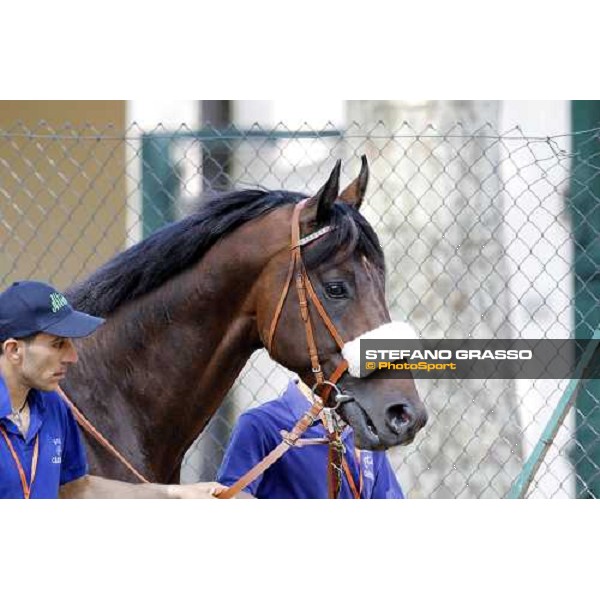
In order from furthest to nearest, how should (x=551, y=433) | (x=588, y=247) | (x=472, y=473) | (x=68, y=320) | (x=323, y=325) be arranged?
(x=472, y=473) → (x=588, y=247) → (x=551, y=433) → (x=323, y=325) → (x=68, y=320)

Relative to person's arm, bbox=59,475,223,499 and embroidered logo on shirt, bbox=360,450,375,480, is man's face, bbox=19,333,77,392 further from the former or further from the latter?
embroidered logo on shirt, bbox=360,450,375,480

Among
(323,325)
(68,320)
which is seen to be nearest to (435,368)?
(323,325)

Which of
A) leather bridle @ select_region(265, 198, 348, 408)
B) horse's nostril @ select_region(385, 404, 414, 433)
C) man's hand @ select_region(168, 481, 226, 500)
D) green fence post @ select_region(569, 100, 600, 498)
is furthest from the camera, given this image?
green fence post @ select_region(569, 100, 600, 498)

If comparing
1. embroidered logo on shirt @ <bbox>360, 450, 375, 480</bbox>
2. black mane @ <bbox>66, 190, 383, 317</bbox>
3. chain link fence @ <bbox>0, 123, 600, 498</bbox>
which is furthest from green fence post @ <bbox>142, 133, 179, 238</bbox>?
embroidered logo on shirt @ <bbox>360, 450, 375, 480</bbox>

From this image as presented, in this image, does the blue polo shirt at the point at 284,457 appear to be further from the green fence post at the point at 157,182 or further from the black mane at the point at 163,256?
the green fence post at the point at 157,182

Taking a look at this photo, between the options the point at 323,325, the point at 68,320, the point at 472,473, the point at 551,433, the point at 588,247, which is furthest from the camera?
the point at 472,473

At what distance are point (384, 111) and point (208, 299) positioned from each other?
2.06 metres

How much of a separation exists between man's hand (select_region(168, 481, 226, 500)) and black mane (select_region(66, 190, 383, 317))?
701mm

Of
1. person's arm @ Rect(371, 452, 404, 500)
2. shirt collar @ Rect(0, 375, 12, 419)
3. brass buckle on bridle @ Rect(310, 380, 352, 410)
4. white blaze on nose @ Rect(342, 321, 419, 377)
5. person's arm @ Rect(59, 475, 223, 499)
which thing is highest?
white blaze on nose @ Rect(342, 321, 419, 377)

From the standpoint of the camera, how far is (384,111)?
5176 millimetres

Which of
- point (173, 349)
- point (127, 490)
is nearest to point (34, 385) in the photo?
point (127, 490)

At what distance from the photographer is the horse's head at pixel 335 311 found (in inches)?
126

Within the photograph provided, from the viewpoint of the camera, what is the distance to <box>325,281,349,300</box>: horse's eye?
10.8 ft

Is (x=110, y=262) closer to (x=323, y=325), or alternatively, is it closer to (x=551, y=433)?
(x=323, y=325)
